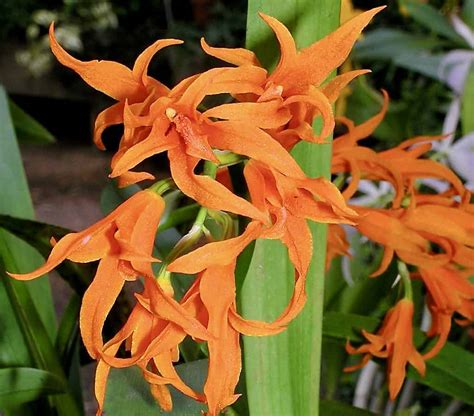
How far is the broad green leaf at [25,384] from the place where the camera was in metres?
0.41

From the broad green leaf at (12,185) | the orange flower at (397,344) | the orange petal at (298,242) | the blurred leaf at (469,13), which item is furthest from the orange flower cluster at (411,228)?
the blurred leaf at (469,13)

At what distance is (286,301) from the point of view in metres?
0.36

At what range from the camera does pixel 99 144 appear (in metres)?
0.34

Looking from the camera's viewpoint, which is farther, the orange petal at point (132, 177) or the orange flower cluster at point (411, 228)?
the orange flower cluster at point (411, 228)

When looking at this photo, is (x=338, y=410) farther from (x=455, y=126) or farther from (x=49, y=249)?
(x=455, y=126)

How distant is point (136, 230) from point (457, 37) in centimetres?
73

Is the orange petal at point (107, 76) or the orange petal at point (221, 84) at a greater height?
the orange petal at point (107, 76)

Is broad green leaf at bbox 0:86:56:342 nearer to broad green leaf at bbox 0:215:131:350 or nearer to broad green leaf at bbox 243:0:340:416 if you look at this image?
broad green leaf at bbox 0:215:131:350

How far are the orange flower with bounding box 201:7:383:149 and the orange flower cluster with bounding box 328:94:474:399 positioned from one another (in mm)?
128

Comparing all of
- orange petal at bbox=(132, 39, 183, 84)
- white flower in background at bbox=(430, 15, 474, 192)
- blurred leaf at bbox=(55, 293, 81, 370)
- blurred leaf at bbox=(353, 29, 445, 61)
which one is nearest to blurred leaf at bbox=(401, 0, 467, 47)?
white flower in background at bbox=(430, 15, 474, 192)

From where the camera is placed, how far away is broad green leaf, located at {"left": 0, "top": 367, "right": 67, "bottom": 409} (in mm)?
415

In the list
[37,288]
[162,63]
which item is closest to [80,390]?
[37,288]

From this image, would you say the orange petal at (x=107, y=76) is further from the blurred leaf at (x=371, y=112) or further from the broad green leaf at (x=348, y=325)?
the blurred leaf at (x=371, y=112)

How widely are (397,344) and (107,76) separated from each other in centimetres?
25
